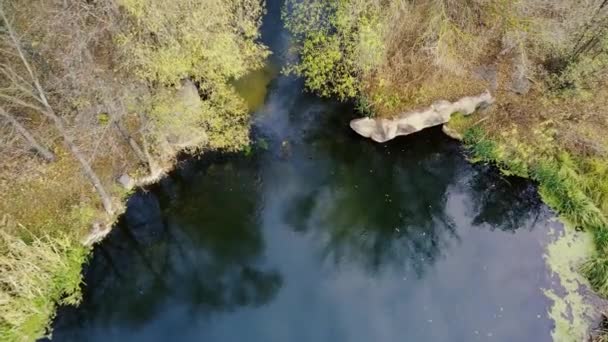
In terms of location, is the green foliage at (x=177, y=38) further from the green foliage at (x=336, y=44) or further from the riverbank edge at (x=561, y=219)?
the riverbank edge at (x=561, y=219)

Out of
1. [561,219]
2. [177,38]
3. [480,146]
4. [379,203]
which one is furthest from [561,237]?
[177,38]

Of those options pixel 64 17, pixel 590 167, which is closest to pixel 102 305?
pixel 64 17

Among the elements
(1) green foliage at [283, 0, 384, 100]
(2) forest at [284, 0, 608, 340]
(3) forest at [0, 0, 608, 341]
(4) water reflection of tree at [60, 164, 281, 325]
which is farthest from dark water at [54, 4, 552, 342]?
(1) green foliage at [283, 0, 384, 100]

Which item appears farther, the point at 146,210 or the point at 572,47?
the point at 572,47

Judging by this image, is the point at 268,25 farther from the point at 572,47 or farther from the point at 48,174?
the point at 572,47

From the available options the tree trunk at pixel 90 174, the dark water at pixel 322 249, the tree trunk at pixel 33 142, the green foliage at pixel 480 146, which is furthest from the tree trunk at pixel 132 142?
the green foliage at pixel 480 146
